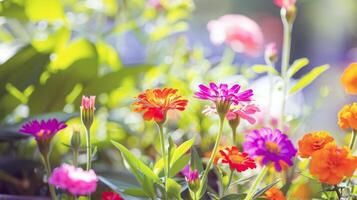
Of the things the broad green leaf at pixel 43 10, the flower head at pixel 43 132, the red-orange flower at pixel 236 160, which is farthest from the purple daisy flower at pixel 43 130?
the broad green leaf at pixel 43 10

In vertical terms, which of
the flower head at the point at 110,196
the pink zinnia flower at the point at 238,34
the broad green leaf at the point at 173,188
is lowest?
the flower head at the point at 110,196

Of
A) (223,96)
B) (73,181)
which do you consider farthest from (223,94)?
(73,181)

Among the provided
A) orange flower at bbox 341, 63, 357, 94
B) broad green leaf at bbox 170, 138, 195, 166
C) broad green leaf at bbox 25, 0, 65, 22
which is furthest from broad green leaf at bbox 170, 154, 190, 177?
broad green leaf at bbox 25, 0, 65, 22

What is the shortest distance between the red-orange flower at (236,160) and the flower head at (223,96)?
32mm

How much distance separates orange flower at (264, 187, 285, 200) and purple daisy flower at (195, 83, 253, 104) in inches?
3.0

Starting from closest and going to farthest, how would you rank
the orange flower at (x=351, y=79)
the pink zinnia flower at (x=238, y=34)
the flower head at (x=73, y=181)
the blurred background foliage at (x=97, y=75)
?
the flower head at (x=73, y=181) → the orange flower at (x=351, y=79) → the blurred background foliage at (x=97, y=75) → the pink zinnia flower at (x=238, y=34)

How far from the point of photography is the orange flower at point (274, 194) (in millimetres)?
438

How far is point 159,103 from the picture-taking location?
41cm

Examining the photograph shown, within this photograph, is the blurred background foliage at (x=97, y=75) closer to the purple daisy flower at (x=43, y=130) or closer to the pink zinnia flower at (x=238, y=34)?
the pink zinnia flower at (x=238, y=34)

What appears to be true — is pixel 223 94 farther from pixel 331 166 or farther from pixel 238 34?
pixel 238 34

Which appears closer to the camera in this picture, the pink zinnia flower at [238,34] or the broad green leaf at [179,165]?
the broad green leaf at [179,165]

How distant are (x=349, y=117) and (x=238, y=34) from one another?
374 millimetres

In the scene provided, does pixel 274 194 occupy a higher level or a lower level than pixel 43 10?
lower

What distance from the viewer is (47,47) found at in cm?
72
